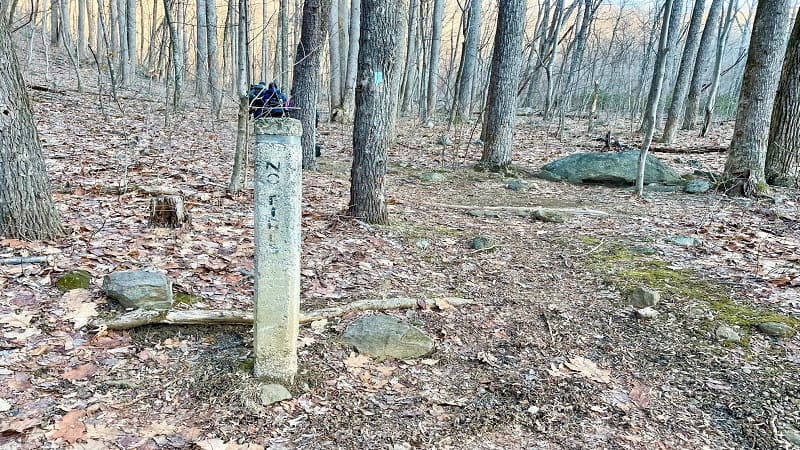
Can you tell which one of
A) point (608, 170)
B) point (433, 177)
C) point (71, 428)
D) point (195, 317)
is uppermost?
point (608, 170)

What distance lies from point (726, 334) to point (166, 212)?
4.82 m

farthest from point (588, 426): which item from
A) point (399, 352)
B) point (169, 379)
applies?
point (169, 379)

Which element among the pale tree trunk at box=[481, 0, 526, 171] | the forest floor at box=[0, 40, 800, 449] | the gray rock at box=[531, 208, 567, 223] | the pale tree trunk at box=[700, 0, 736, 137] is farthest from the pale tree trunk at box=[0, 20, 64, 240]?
the pale tree trunk at box=[700, 0, 736, 137]

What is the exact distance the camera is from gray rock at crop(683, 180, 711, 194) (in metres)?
8.05

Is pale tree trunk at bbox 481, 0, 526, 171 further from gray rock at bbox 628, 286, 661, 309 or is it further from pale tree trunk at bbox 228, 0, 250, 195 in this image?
gray rock at bbox 628, 286, 661, 309

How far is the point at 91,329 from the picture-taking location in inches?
120

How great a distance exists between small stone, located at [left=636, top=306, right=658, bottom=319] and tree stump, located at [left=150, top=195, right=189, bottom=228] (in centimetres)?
421

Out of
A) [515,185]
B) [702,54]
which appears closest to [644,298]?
[515,185]

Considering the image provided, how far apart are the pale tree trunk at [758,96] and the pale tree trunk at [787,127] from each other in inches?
13.8

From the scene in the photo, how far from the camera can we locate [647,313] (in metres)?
3.88

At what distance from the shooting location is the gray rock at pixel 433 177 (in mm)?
9055

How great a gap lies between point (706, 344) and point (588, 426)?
1387mm

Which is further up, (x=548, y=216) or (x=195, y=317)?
(x=548, y=216)

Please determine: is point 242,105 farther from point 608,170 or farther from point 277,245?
point 608,170
